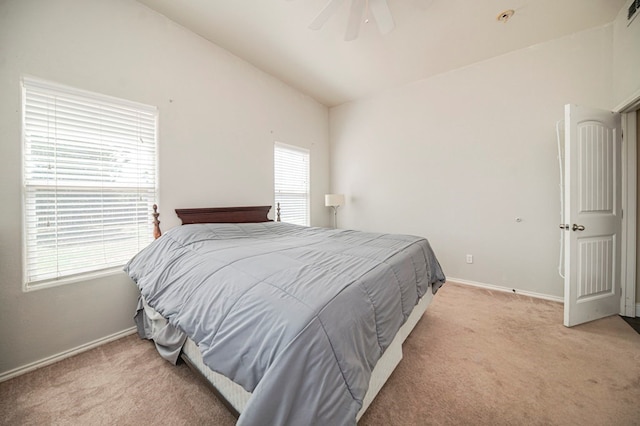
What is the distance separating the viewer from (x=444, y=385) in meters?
1.49

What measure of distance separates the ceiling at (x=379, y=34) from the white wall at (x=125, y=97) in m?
0.30

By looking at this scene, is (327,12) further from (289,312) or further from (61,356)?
(61,356)

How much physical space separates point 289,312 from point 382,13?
2333 millimetres

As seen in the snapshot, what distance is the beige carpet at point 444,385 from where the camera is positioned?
50.1 inches

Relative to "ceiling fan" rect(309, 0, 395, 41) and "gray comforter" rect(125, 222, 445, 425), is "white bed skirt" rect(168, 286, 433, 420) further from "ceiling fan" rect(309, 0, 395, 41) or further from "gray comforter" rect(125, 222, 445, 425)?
"ceiling fan" rect(309, 0, 395, 41)

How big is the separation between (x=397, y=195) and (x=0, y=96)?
162 inches

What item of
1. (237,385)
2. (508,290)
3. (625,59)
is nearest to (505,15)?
(625,59)

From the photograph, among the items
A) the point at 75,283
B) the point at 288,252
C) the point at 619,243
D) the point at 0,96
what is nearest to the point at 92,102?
the point at 0,96

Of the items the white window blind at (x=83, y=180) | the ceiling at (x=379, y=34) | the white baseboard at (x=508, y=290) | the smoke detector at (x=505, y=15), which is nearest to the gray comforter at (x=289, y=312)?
the white window blind at (x=83, y=180)

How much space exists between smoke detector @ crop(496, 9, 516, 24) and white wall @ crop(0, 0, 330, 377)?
2711mm

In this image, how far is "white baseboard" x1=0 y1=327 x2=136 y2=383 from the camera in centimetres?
158

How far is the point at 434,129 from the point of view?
345 centimetres

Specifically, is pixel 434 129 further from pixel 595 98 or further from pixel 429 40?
pixel 595 98

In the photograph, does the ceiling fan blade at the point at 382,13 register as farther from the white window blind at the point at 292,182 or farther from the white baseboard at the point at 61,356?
the white baseboard at the point at 61,356
